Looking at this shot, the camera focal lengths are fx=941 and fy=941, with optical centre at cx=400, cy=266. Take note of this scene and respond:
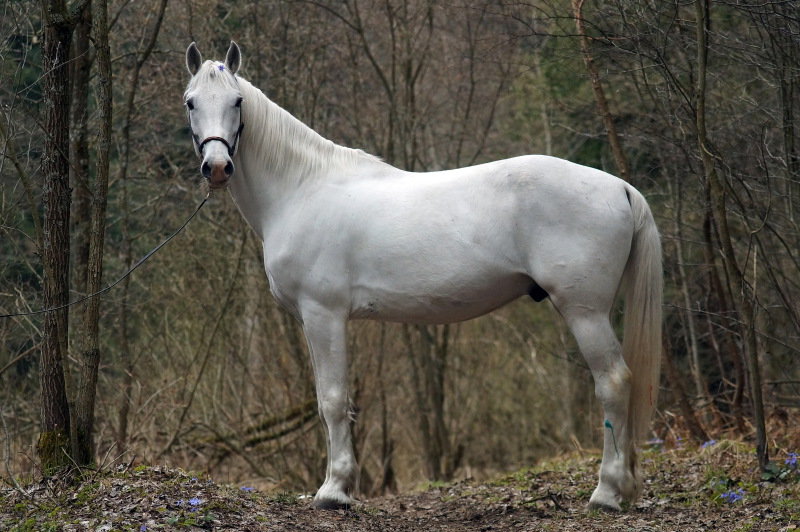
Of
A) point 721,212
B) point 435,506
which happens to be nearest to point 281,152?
point 435,506

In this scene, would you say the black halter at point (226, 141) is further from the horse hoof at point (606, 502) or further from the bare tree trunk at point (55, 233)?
the horse hoof at point (606, 502)

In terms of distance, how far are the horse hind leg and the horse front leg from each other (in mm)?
1376

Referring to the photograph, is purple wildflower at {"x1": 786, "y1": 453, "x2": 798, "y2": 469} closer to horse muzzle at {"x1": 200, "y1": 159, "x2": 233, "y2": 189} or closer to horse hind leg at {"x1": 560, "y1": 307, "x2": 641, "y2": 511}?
horse hind leg at {"x1": 560, "y1": 307, "x2": 641, "y2": 511}

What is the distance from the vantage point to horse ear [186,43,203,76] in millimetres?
5657

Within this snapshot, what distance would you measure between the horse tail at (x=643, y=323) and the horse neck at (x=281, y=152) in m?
1.87

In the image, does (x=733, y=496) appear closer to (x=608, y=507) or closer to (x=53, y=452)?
(x=608, y=507)

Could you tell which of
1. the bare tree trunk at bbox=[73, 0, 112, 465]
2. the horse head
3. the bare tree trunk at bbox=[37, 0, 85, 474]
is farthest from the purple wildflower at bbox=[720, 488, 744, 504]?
the bare tree trunk at bbox=[37, 0, 85, 474]

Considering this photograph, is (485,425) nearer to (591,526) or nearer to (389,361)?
(389,361)

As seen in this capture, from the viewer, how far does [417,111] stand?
11.4 meters

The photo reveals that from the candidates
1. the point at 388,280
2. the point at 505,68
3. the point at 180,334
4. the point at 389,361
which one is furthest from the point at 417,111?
the point at 388,280

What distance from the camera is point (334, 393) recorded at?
573 cm

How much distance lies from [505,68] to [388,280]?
728 cm

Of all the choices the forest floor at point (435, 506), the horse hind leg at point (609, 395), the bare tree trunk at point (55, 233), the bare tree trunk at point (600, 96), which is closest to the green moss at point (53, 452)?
the bare tree trunk at point (55, 233)

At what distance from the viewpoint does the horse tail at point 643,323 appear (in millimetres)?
5508
